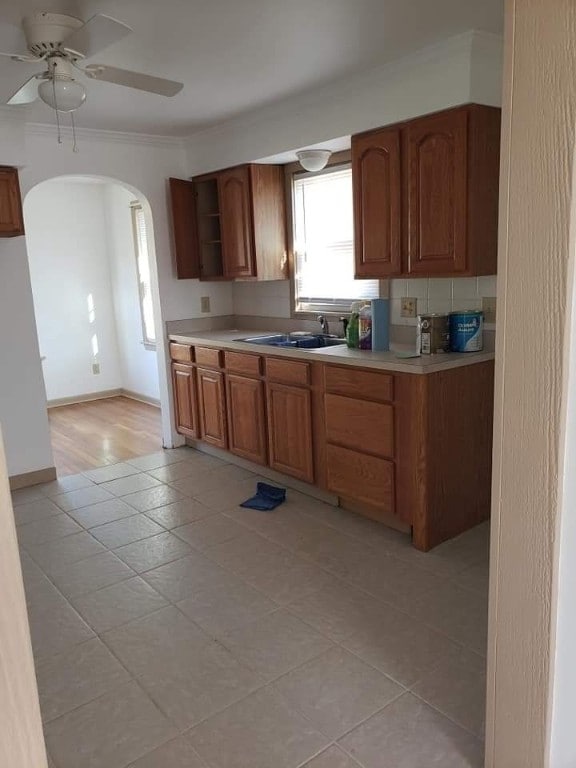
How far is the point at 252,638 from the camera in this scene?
7.66 feet

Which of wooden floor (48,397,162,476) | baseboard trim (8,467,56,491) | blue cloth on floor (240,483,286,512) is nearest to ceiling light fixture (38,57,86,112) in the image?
blue cloth on floor (240,483,286,512)

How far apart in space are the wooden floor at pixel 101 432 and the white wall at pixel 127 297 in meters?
0.28

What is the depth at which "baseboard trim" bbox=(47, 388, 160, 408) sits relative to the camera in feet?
21.4

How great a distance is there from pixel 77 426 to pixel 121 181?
97.0 inches

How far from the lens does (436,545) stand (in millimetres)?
3010

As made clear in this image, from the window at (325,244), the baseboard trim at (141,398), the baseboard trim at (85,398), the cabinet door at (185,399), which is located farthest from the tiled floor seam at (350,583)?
the baseboard trim at (85,398)

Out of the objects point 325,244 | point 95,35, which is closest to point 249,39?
point 95,35

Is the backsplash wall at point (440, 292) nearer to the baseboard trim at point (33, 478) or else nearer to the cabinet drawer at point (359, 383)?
the cabinet drawer at point (359, 383)

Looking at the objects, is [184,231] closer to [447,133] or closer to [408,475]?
[447,133]

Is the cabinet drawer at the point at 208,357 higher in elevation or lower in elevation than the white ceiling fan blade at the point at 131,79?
lower

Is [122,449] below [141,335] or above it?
below

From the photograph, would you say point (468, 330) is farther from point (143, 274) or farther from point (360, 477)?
point (143, 274)

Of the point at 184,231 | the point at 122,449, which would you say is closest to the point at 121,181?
the point at 184,231

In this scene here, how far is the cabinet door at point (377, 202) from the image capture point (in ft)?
10.3
